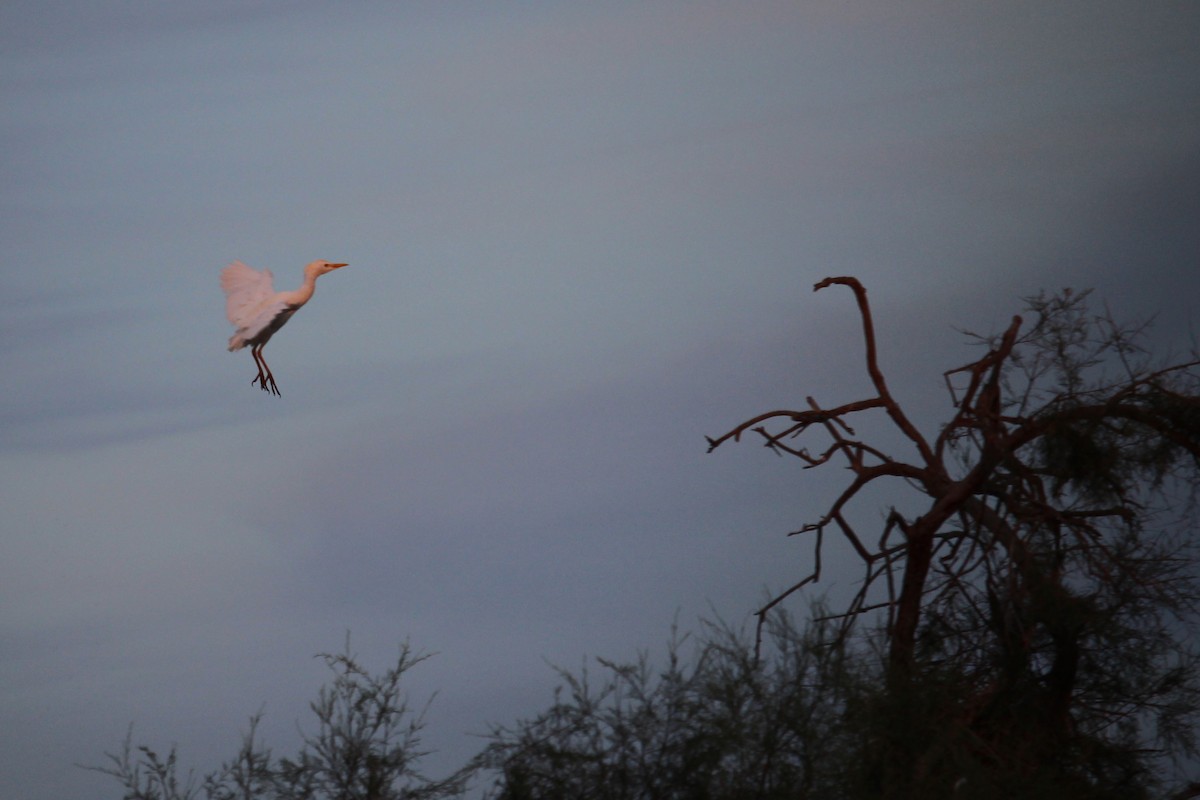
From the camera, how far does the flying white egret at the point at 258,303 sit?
11.6 m

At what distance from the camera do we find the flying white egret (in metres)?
11.6

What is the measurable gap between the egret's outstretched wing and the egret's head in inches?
14.8

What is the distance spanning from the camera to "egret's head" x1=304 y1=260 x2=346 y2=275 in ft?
43.4

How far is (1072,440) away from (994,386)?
0.64 metres

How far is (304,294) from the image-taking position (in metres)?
12.7

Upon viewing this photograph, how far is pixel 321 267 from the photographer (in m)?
13.4

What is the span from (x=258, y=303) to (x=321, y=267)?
0.84m

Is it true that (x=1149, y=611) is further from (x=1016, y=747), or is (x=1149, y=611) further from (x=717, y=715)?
(x=717, y=715)

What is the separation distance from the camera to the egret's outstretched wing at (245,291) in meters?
12.5

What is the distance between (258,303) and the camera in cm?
1274

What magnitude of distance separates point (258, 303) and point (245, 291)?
0.55 m

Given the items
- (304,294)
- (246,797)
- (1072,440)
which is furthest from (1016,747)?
(304,294)

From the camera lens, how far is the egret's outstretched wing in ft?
41.1

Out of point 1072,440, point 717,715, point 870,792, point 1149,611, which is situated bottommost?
point 870,792
